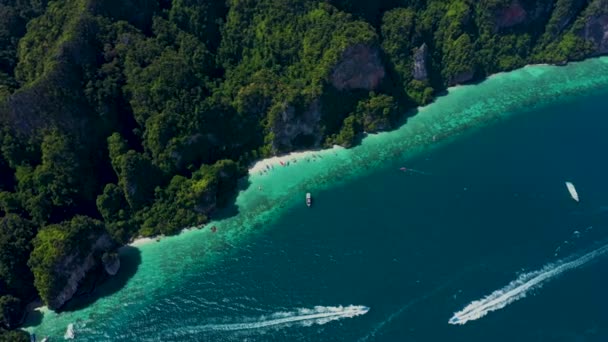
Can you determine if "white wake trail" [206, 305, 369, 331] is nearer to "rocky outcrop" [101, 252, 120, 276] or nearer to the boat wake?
the boat wake

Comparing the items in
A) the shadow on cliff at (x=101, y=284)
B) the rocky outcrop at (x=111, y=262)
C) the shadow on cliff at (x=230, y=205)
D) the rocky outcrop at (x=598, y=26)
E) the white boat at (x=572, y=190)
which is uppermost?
the rocky outcrop at (x=598, y=26)

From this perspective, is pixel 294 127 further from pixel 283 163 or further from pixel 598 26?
pixel 598 26

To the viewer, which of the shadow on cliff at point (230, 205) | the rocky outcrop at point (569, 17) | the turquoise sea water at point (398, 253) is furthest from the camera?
the rocky outcrop at point (569, 17)

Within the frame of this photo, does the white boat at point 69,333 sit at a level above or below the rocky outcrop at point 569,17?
below

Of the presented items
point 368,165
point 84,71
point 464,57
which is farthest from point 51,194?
point 464,57

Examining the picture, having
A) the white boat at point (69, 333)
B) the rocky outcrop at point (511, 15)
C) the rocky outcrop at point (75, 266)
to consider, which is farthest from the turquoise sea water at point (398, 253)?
the rocky outcrop at point (511, 15)

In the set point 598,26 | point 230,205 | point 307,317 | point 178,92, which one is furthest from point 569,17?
point 307,317

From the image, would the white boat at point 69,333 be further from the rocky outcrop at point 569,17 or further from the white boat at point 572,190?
the rocky outcrop at point 569,17
